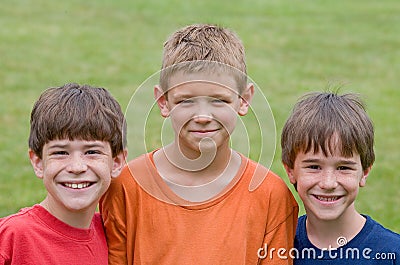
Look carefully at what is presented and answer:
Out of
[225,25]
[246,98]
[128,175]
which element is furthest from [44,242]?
[225,25]

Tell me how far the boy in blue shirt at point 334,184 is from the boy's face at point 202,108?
392 millimetres

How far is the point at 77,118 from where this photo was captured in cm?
367

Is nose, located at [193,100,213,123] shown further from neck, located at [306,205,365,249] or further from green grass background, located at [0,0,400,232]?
green grass background, located at [0,0,400,232]

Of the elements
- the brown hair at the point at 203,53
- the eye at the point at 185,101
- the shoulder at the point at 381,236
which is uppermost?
the brown hair at the point at 203,53

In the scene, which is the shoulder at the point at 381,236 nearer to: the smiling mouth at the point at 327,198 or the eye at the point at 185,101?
the smiling mouth at the point at 327,198

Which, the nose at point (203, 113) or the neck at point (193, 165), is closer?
the nose at point (203, 113)

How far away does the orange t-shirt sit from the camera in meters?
3.74

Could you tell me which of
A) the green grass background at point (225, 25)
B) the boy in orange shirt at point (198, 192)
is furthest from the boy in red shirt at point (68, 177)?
the green grass background at point (225, 25)

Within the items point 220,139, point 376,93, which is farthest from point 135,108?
point 376,93

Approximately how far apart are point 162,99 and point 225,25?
1143 centimetres

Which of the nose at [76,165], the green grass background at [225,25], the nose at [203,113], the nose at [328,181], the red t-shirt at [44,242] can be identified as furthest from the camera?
the green grass background at [225,25]

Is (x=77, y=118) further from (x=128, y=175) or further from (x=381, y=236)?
(x=381, y=236)

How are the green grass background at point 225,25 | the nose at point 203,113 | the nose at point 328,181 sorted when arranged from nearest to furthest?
the nose at point 203,113 < the nose at point 328,181 < the green grass background at point 225,25

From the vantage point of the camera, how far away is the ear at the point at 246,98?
3908 millimetres
